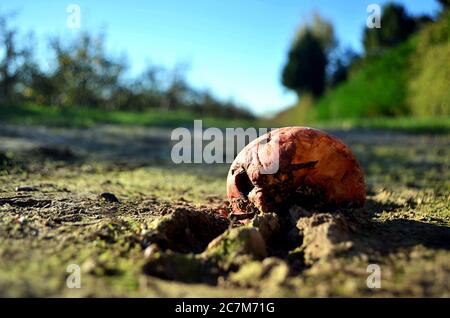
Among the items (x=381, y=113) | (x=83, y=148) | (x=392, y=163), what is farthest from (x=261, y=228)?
(x=381, y=113)

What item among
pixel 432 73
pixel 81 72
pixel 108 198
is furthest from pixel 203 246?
pixel 81 72

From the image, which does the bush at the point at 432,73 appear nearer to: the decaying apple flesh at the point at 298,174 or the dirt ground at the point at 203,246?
the dirt ground at the point at 203,246

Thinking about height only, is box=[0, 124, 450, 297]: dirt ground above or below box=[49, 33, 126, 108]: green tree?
below

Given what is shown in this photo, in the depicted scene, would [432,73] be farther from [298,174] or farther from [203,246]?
[203,246]

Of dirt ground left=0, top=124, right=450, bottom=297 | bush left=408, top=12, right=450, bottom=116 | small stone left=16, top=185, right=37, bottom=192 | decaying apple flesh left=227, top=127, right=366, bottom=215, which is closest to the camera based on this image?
dirt ground left=0, top=124, right=450, bottom=297

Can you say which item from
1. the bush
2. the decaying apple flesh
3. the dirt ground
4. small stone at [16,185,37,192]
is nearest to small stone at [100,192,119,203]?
the dirt ground

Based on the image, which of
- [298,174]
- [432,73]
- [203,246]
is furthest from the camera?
[432,73]

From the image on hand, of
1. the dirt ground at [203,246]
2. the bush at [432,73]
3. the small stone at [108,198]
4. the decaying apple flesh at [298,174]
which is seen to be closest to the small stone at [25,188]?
the dirt ground at [203,246]

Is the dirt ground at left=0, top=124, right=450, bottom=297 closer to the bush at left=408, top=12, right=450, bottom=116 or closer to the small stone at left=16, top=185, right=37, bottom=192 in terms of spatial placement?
the small stone at left=16, top=185, right=37, bottom=192
